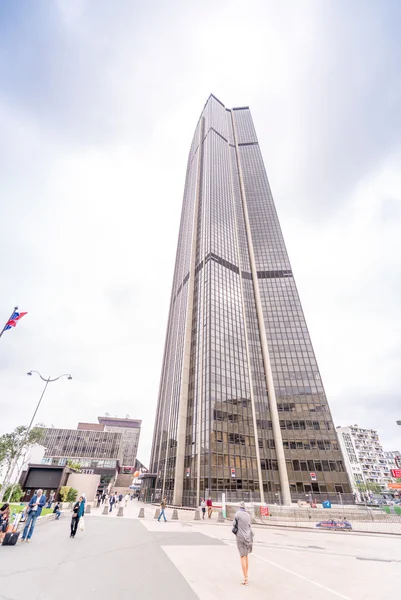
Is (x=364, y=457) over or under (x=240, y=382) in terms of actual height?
under

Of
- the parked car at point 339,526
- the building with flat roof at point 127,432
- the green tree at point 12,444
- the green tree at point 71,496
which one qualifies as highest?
the building with flat roof at point 127,432

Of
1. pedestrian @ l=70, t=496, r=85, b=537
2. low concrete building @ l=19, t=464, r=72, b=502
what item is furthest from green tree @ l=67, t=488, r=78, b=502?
pedestrian @ l=70, t=496, r=85, b=537

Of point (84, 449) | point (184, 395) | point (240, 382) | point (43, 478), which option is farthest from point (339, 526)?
point (84, 449)

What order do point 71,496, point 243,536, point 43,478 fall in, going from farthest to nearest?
point 43,478, point 71,496, point 243,536

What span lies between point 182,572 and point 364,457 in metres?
151

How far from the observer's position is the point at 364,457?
11969 centimetres

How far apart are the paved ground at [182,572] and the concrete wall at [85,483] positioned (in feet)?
123

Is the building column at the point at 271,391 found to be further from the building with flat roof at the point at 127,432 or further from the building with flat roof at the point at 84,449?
the building with flat roof at the point at 127,432

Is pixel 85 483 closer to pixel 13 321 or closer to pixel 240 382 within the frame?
pixel 240 382

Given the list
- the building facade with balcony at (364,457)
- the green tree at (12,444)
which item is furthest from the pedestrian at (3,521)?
the building facade with balcony at (364,457)

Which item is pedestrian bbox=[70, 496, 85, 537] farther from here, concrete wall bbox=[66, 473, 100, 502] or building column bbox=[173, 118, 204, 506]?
building column bbox=[173, 118, 204, 506]

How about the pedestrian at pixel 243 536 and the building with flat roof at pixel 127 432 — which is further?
the building with flat roof at pixel 127 432

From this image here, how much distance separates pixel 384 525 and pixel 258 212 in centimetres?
9499

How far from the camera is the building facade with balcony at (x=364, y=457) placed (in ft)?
371
